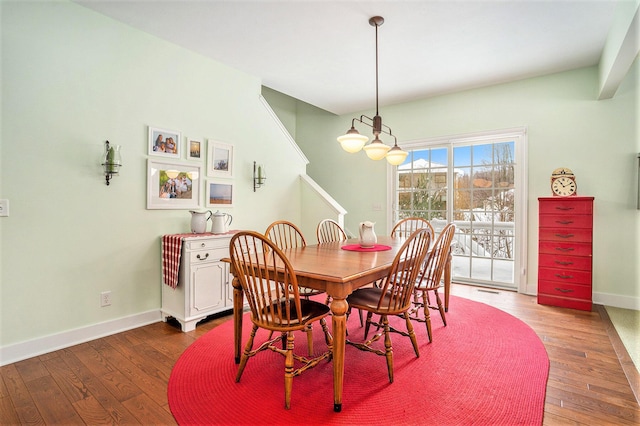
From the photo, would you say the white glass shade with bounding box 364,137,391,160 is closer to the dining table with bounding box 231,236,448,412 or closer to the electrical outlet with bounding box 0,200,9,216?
the dining table with bounding box 231,236,448,412

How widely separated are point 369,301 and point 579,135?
3.38m

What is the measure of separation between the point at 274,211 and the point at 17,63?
110 inches

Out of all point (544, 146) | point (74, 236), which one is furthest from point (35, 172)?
point (544, 146)

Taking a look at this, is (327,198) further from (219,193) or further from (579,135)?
(579,135)

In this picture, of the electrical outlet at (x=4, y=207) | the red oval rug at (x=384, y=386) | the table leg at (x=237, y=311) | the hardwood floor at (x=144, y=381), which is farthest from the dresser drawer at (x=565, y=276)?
the electrical outlet at (x=4, y=207)

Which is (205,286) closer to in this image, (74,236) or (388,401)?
(74,236)

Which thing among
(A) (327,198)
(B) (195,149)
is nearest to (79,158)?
(B) (195,149)

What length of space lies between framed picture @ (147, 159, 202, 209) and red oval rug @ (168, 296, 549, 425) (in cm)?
134

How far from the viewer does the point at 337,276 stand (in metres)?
1.71

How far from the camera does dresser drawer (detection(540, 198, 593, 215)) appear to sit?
11.1ft

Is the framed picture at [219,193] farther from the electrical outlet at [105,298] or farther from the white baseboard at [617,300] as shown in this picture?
the white baseboard at [617,300]

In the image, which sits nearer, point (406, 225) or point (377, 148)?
point (377, 148)

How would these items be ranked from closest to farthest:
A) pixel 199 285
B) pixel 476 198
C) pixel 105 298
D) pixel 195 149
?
pixel 105 298, pixel 199 285, pixel 195 149, pixel 476 198

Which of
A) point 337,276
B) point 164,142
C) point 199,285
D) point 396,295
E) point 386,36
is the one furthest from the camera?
point 164,142
